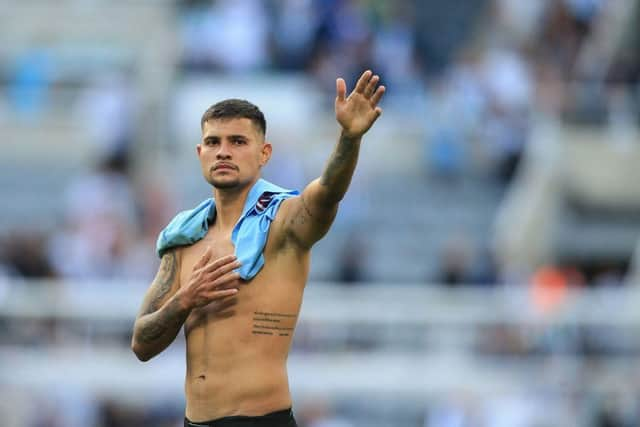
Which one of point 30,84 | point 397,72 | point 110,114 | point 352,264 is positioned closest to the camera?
point 352,264

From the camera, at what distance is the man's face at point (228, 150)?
870 centimetres

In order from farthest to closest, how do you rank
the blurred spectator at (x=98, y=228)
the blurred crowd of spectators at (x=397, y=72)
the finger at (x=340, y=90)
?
the blurred crowd of spectators at (x=397, y=72)
the blurred spectator at (x=98, y=228)
the finger at (x=340, y=90)

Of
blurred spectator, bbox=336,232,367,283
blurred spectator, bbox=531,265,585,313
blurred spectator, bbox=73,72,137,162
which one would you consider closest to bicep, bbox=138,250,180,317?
blurred spectator, bbox=531,265,585,313

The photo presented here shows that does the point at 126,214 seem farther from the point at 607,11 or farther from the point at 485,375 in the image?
the point at 607,11

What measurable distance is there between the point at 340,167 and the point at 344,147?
3.4 inches

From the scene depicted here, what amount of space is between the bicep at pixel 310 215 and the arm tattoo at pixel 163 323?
61 cm

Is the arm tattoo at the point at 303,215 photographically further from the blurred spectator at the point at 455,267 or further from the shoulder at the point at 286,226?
the blurred spectator at the point at 455,267

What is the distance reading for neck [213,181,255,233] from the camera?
8.88 m

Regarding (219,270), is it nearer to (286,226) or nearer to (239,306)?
Answer: (239,306)

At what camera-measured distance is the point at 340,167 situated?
8.38 m

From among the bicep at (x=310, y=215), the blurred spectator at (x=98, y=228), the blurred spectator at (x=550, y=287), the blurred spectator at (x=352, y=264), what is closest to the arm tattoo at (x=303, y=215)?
the bicep at (x=310, y=215)

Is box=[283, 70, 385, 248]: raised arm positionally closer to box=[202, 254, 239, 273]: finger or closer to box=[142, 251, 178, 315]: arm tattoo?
box=[202, 254, 239, 273]: finger

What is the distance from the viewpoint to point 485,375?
64.0ft

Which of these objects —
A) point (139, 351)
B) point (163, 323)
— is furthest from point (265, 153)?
point (139, 351)
